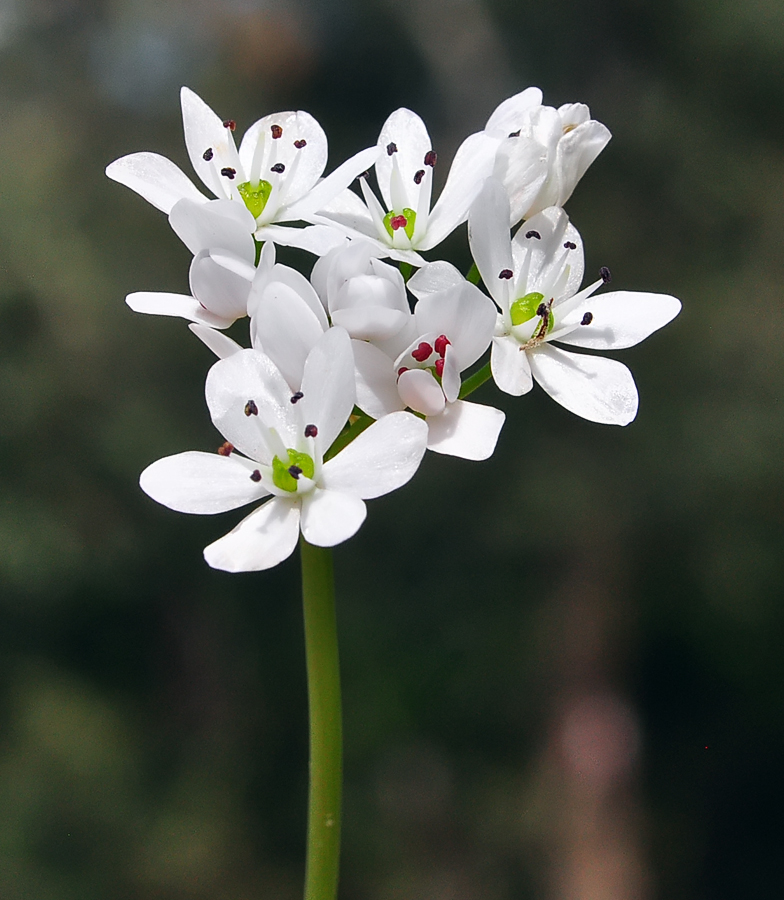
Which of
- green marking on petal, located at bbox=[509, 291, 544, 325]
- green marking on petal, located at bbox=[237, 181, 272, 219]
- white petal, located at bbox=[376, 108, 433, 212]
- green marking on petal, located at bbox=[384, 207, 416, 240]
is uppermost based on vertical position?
white petal, located at bbox=[376, 108, 433, 212]

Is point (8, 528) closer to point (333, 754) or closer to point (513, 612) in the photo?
point (513, 612)

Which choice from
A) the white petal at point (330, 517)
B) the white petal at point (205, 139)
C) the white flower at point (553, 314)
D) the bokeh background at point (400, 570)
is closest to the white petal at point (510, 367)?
the white flower at point (553, 314)

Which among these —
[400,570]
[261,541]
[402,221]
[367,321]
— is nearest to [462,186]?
[402,221]

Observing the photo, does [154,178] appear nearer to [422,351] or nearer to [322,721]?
[422,351]

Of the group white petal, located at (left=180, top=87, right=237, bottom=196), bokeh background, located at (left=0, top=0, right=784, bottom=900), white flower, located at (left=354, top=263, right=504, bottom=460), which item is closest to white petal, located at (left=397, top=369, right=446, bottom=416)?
white flower, located at (left=354, top=263, right=504, bottom=460)

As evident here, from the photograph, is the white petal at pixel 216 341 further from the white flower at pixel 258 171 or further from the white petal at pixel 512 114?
the white petal at pixel 512 114

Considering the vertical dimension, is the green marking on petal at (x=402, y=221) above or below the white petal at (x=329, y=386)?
above

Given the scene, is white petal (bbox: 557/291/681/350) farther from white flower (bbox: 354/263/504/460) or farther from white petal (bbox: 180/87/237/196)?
white petal (bbox: 180/87/237/196)
